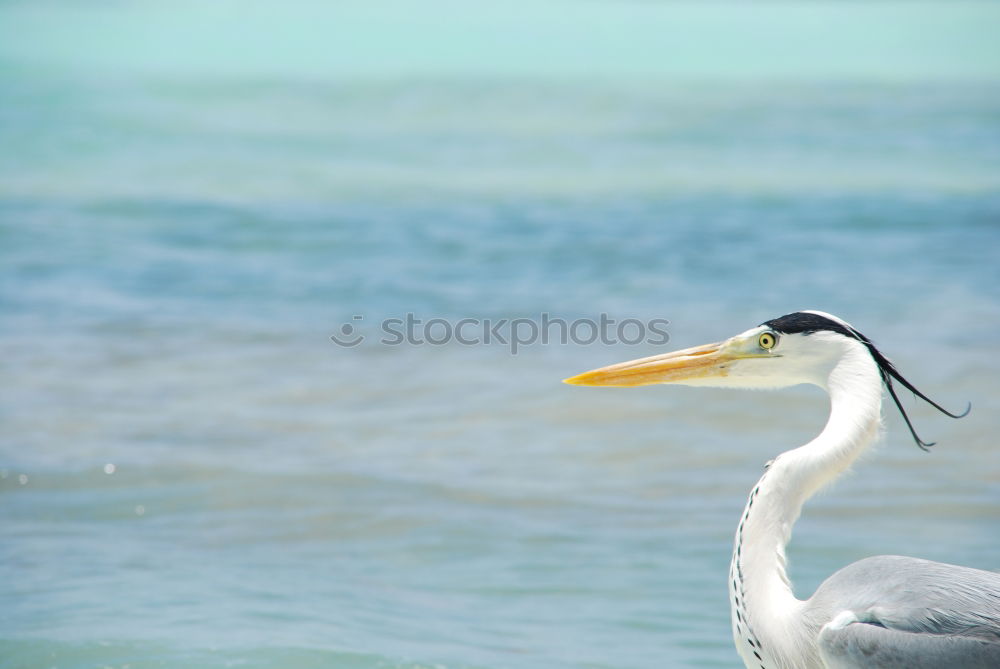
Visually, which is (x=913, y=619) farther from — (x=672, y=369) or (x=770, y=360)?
(x=672, y=369)

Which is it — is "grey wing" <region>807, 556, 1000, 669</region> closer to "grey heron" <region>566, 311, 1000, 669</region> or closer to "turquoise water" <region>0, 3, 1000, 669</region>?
"grey heron" <region>566, 311, 1000, 669</region>

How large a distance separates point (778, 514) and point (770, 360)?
1.40 feet

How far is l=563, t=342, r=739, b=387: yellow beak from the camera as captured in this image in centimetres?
322

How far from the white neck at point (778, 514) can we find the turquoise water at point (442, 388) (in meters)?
0.76

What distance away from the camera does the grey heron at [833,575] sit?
2.59 metres

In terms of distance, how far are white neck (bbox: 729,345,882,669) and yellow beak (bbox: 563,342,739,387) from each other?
36cm

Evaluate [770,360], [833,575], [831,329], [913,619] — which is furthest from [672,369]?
[913,619]

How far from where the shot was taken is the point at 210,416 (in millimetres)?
5883

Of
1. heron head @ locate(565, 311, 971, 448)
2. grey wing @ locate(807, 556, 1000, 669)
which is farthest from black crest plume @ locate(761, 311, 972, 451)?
grey wing @ locate(807, 556, 1000, 669)

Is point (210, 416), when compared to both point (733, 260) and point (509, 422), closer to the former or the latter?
point (509, 422)

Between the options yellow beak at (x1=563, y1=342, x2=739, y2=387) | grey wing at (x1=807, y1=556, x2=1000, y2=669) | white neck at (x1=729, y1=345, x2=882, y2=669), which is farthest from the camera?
yellow beak at (x1=563, y1=342, x2=739, y2=387)

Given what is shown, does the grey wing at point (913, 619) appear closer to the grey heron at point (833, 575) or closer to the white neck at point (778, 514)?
the grey heron at point (833, 575)

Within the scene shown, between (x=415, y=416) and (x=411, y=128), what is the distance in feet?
36.4

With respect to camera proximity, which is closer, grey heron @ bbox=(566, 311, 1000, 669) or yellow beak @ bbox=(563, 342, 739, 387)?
grey heron @ bbox=(566, 311, 1000, 669)
